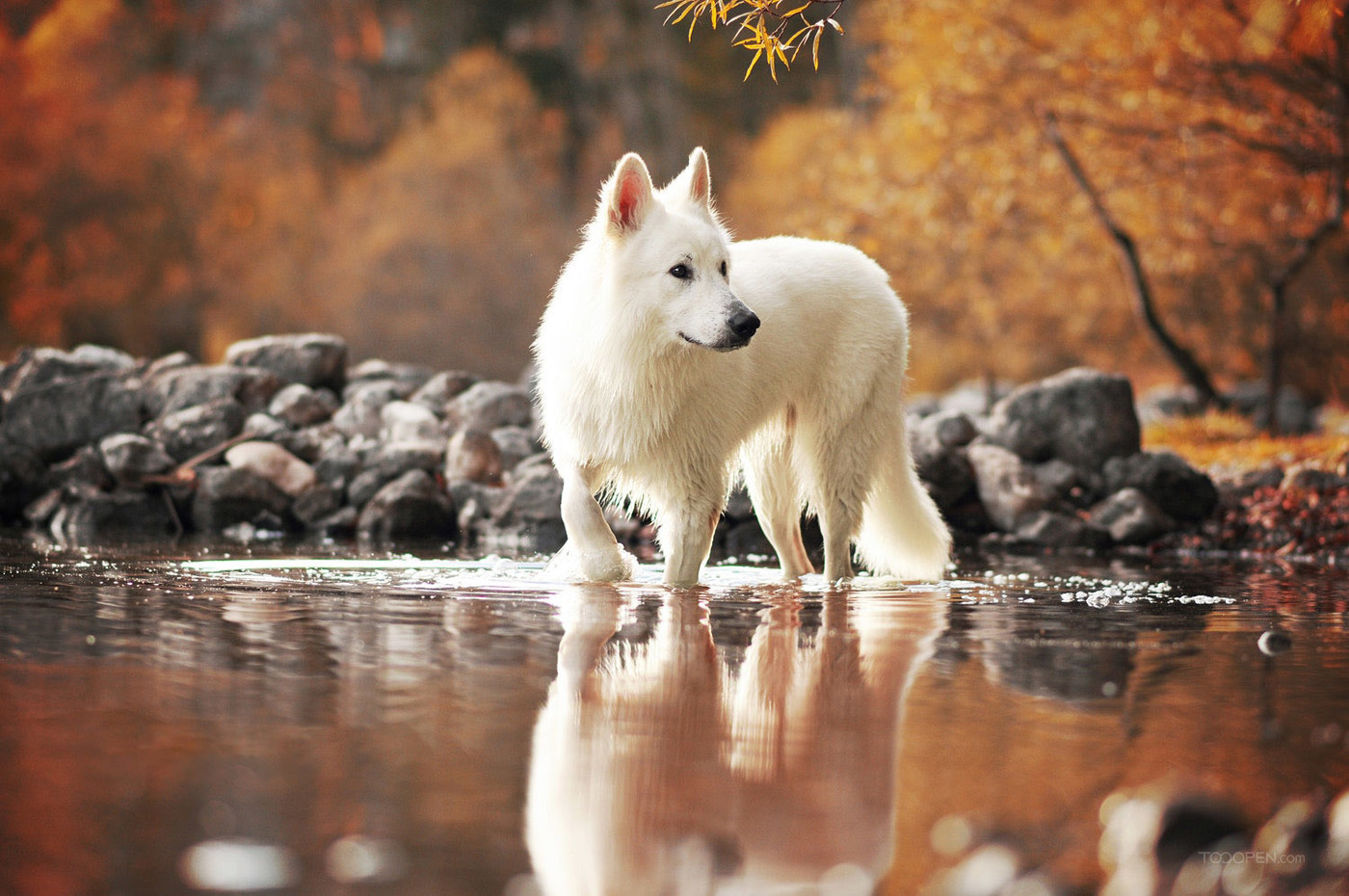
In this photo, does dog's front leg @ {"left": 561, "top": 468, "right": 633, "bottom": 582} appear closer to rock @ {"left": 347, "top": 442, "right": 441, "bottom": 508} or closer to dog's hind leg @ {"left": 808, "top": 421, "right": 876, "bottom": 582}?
dog's hind leg @ {"left": 808, "top": 421, "right": 876, "bottom": 582}

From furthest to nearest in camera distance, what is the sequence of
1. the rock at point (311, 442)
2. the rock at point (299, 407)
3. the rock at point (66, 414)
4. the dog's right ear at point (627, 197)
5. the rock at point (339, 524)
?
the rock at point (299, 407)
the rock at point (311, 442)
the rock at point (66, 414)
the rock at point (339, 524)
the dog's right ear at point (627, 197)

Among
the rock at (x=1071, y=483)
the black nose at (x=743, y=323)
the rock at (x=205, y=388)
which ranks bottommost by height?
the rock at (x=1071, y=483)

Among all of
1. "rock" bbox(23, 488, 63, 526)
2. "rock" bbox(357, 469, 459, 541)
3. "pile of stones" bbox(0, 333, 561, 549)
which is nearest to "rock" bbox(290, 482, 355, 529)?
"pile of stones" bbox(0, 333, 561, 549)

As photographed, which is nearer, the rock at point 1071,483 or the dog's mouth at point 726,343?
the dog's mouth at point 726,343

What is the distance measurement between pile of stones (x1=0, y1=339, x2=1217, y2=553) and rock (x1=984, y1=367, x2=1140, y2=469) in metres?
0.01

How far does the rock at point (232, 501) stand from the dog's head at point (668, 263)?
17.1 feet

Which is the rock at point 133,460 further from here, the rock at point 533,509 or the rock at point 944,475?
the rock at point 944,475

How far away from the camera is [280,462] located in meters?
11.2

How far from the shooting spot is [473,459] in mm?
11602

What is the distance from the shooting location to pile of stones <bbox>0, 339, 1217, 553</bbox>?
10523 millimetres

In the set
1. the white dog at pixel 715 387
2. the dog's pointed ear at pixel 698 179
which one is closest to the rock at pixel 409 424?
the white dog at pixel 715 387

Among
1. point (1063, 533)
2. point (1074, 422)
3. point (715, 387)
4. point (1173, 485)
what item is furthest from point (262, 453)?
point (1173, 485)

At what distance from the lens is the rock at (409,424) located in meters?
12.4

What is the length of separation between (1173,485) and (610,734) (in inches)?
337
